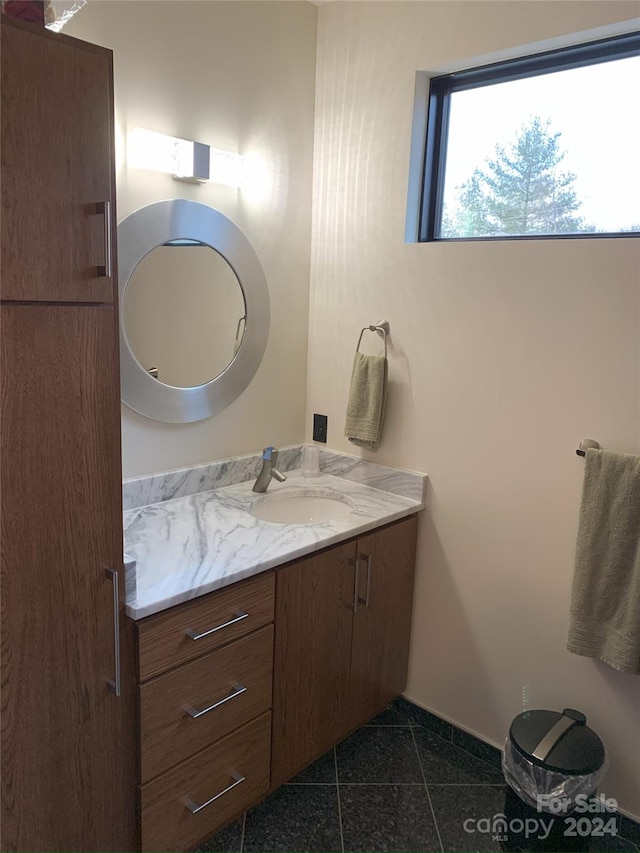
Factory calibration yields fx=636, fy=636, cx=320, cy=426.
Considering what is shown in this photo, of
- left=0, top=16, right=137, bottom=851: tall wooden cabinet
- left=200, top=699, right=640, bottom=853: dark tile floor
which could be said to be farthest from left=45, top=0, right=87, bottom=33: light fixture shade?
left=200, top=699, right=640, bottom=853: dark tile floor

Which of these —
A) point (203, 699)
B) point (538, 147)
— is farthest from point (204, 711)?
point (538, 147)

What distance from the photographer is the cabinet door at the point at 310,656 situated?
183 centimetres

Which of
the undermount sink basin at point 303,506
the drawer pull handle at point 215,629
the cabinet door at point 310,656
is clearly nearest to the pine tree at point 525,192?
the undermount sink basin at point 303,506

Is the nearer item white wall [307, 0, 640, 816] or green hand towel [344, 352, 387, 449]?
white wall [307, 0, 640, 816]

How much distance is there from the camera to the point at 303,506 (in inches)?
91.4

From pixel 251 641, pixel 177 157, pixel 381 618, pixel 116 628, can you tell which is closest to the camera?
pixel 116 628

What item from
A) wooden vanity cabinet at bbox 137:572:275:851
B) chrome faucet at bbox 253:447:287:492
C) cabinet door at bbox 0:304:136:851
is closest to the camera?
cabinet door at bbox 0:304:136:851

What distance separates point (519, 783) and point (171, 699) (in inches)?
40.5

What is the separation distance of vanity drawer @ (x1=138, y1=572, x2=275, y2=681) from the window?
133 centimetres

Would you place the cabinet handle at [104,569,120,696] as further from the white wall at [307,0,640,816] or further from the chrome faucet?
the white wall at [307,0,640,816]

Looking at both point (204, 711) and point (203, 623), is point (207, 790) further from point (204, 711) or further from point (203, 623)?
point (203, 623)

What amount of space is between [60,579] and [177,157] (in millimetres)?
1305

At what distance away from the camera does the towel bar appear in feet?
5.92

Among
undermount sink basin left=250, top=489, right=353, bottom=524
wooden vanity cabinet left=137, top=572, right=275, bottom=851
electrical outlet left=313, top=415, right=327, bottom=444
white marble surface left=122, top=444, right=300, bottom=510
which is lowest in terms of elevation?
wooden vanity cabinet left=137, top=572, right=275, bottom=851
